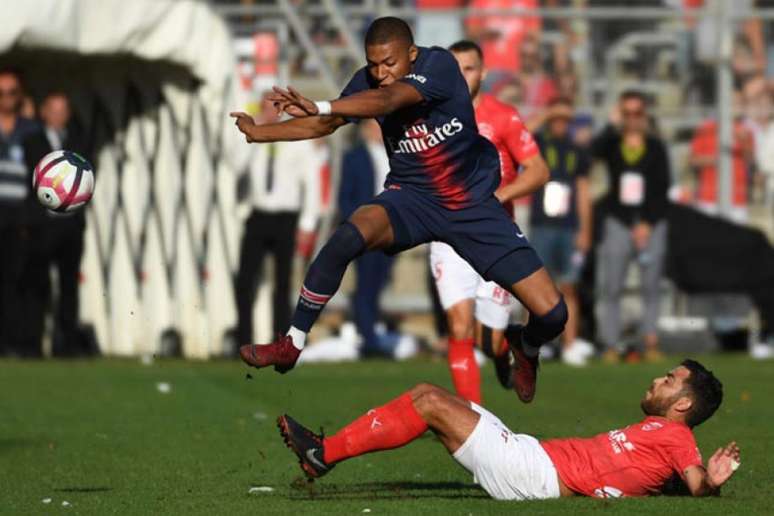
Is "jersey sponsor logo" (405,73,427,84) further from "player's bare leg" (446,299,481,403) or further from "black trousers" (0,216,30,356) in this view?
"black trousers" (0,216,30,356)

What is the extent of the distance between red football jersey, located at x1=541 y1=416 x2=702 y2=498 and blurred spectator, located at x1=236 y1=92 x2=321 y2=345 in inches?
459

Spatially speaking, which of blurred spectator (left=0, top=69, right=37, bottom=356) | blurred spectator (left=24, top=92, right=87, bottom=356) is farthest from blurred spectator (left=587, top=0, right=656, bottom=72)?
blurred spectator (left=0, top=69, right=37, bottom=356)

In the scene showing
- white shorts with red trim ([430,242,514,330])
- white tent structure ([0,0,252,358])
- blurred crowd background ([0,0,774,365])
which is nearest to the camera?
white shorts with red trim ([430,242,514,330])

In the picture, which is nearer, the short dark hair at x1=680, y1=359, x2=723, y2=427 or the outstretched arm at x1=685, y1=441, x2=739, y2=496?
the outstretched arm at x1=685, y1=441, x2=739, y2=496

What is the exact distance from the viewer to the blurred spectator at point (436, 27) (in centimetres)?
2253

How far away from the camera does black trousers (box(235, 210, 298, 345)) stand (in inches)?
834

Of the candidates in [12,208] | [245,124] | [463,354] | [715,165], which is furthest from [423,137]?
[715,165]

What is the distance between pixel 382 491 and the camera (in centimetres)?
1043

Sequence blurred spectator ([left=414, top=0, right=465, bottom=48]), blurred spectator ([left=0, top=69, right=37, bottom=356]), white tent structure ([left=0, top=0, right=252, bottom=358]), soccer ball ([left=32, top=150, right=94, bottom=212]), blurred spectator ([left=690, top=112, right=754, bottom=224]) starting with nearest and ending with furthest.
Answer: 1. soccer ball ([left=32, top=150, right=94, bottom=212])
2. blurred spectator ([left=0, top=69, right=37, bottom=356])
3. white tent structure ([left=0, top=0, right=252, bottom=358])
4. blurred spectator ([left=414, top=0, right=465, bottom=48])
5. blurred spectator ([left=690, top=112, right=754, bottom=224])

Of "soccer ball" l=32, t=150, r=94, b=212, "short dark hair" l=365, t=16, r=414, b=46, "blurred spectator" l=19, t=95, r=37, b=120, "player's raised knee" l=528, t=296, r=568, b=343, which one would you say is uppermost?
"short dark hair" l=365, t=16, r=414, b=46

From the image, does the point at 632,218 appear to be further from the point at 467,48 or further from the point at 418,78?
the point at 418,78

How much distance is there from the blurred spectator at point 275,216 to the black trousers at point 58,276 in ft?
5.84

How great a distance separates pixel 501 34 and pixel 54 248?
6.04 meters

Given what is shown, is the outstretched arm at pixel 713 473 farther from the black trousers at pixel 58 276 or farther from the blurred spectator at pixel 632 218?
the black trousers at pixel 58 276
